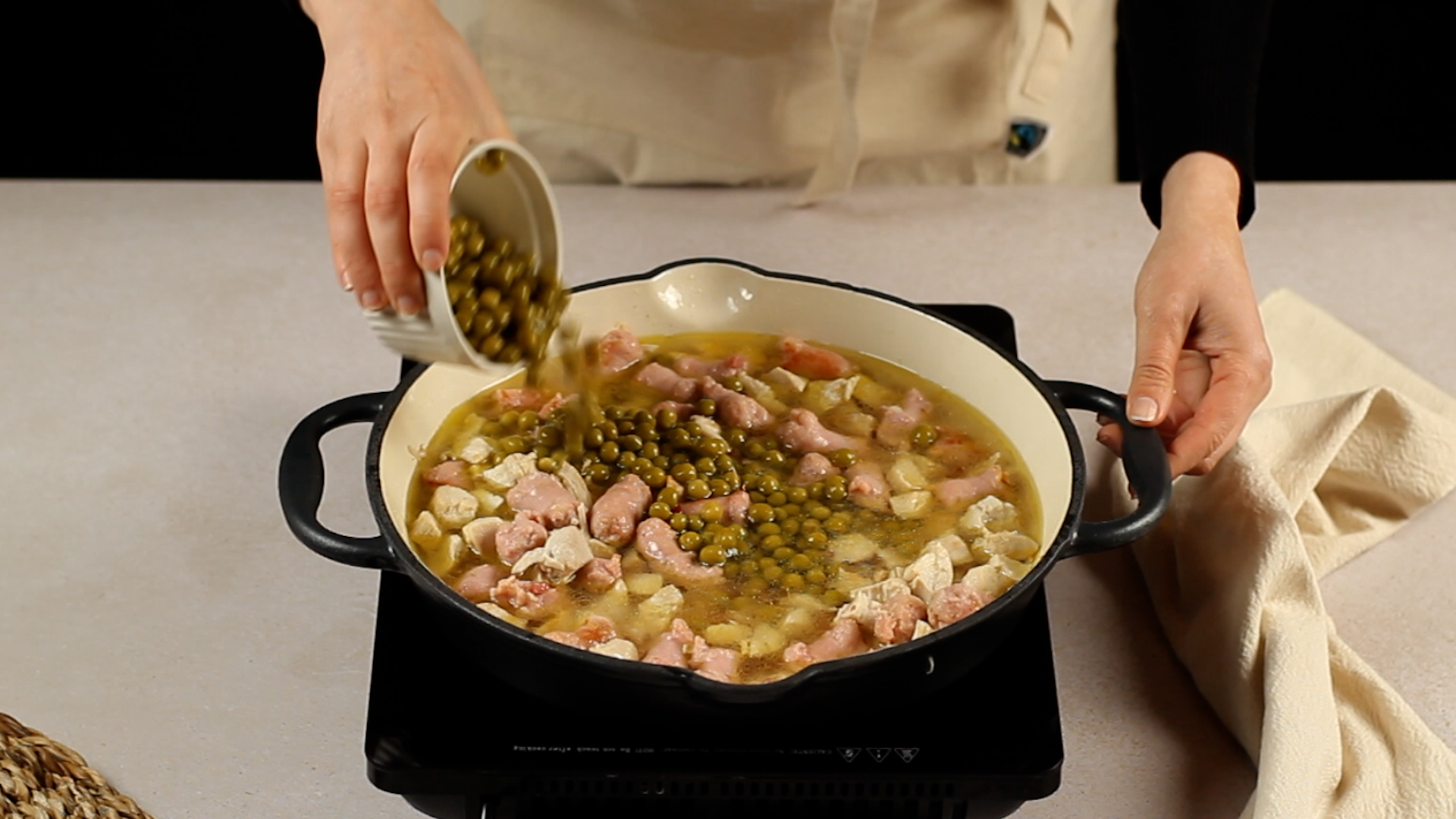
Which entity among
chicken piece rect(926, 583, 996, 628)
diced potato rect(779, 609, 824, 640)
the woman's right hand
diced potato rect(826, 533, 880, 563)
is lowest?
diced potato rect(779, 609, 824, 640)

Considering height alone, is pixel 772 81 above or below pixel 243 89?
above

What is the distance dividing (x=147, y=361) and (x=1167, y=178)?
155 centimetres

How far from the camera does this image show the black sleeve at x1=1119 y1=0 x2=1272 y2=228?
2.07 meters

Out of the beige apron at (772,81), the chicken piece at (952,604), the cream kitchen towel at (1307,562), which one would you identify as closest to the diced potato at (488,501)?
the chicken piece at (952,604)

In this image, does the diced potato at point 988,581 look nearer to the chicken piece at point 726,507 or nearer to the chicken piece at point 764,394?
the chicken piece at point 726,507

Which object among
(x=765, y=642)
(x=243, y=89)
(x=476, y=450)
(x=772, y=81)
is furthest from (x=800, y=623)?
(x=243, y=89)

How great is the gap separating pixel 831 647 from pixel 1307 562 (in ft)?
1.91

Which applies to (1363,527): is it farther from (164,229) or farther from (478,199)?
(164,229)

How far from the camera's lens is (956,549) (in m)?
1.64

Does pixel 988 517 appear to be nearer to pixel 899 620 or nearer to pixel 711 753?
pixel 899 620

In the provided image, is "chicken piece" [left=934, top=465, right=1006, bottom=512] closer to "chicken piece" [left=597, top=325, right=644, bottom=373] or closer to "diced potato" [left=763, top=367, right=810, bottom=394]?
"diced potato" [left=763, top=367, right=810, bottom=394]

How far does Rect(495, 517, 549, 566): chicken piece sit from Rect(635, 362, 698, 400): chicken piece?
1.13 ft

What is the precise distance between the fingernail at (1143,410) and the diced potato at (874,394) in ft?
1.12

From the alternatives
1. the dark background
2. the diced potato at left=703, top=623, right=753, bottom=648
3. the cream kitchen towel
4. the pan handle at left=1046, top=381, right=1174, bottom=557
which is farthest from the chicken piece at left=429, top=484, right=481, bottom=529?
the dark background
